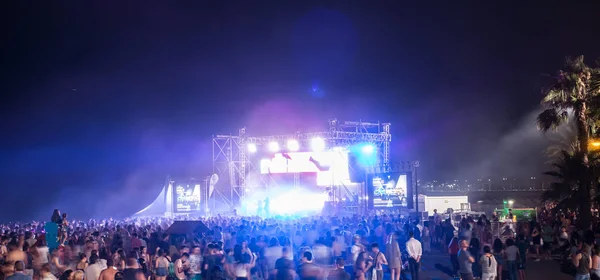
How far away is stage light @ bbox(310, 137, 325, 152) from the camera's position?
132ft

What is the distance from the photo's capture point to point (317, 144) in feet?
137

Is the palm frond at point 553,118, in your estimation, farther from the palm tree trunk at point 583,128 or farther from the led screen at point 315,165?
the led screen at point 315,165

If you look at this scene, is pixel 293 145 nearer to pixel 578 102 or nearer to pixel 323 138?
pixel 323 138

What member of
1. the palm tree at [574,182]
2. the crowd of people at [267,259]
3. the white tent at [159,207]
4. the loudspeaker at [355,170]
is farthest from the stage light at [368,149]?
the crowd of people at [267,259]

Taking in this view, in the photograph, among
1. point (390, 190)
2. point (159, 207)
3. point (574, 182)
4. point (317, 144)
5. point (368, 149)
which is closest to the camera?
point (574, 182)

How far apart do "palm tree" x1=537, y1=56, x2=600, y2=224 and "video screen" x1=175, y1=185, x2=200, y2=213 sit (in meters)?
22.0

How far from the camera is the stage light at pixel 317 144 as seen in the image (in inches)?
1582

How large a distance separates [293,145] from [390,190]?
14205 mm

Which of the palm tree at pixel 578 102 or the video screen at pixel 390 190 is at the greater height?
the palm tree at pixel 578 102

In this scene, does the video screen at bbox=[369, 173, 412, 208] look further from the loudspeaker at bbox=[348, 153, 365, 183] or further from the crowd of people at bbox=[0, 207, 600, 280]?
the crowd of people at bbox=[0, 207, 600, 280]

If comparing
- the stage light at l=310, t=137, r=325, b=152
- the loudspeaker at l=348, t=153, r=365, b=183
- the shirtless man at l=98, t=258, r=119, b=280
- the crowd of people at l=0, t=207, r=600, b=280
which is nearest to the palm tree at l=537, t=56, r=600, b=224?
the crowd of people at l=0, t=207, r=600, b=280

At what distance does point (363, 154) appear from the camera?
127 ft

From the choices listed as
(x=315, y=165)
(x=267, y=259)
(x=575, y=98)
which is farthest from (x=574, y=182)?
(x=315, y=165)

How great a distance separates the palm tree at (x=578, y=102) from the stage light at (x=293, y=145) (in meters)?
22.0
